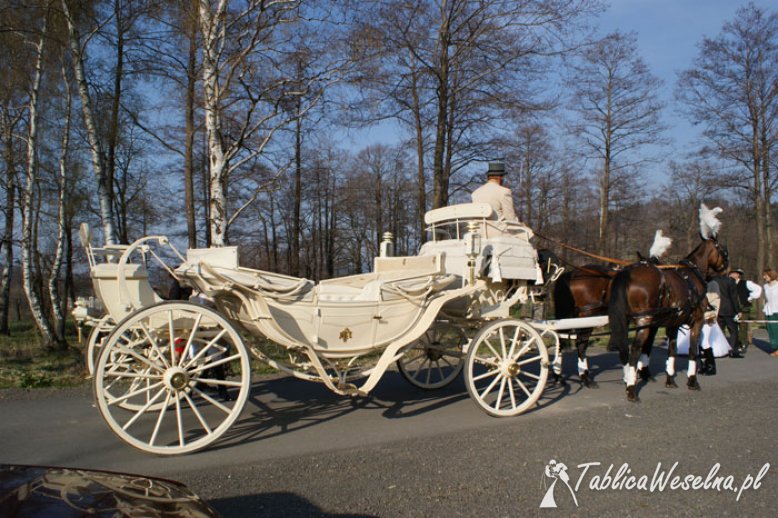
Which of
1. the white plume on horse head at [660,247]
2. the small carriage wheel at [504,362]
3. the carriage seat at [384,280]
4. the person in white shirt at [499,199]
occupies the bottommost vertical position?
the small carriage wheel at [504,362]

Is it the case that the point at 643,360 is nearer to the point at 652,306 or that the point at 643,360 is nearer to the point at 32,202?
the point at 652,306

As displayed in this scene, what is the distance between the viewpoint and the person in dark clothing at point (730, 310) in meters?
11.7

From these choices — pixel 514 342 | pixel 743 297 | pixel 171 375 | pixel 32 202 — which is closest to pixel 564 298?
pixel 514 342

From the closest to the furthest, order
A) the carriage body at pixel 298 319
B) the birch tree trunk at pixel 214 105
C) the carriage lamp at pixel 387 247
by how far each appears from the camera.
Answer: the carriage body at pixel 298 319, the carriage lamp at pixel 387 247, the birch tree trunk at pixel 214 105

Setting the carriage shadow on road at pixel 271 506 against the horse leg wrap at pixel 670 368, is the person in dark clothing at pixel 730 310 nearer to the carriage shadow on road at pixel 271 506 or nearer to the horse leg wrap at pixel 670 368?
the horse leg wrap at pixel 670 368

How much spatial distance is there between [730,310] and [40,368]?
1279 centimetres

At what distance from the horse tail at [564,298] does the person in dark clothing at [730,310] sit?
4.91m

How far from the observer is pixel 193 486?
411cm

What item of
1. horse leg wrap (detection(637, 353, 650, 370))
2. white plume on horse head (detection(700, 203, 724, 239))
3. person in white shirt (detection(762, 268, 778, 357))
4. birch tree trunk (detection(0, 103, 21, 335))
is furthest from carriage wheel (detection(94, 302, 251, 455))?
person in white shirt (detection(762, 268, 778, 357))

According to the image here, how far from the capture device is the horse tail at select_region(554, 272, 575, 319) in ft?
27.9

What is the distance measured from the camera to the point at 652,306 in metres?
7.38

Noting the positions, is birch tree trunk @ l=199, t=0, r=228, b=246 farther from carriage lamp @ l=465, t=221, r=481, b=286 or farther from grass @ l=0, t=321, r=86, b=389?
carriage lamp @ l=465, t=221, r=481, b=286

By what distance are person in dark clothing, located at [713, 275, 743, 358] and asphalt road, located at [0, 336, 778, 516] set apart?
453 cm

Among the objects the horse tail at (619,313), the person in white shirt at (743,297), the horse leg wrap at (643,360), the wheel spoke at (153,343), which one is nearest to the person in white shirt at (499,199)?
the horse tail at (619,313)
